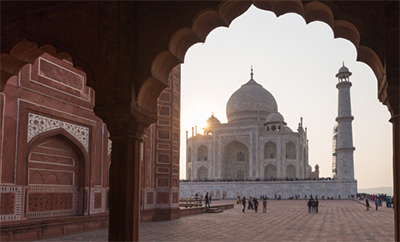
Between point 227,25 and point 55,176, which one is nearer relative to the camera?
point 227,25

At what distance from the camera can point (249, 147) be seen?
1861 inches

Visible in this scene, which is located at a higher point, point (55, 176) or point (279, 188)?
point (55, 176)

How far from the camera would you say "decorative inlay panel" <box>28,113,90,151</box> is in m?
10.3

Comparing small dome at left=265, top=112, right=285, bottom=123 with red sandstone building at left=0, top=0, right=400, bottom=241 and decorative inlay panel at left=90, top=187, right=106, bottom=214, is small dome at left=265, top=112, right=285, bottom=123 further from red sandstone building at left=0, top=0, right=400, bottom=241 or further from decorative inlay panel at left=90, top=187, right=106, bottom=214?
red sandstone building at left=0, top=0, right=400, bottom=241

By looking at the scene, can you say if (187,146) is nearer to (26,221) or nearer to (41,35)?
(26,221)

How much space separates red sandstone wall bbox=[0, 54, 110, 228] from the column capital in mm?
5178

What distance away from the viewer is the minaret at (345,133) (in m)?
40.2

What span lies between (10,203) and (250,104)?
4637cm

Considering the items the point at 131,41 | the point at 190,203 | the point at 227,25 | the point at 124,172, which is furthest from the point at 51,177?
the point at 190,203

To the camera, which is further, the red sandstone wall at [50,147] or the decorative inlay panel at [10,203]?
the red sandstone wall at [50,147]

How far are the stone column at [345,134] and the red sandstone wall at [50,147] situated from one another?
32003 mm

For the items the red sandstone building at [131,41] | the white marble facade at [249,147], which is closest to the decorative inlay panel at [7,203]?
the red sandstone building at [131,41]

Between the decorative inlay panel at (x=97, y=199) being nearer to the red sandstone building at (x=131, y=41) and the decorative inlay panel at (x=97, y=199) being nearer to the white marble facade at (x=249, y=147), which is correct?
the red sandstone building at (x=131, y=41)

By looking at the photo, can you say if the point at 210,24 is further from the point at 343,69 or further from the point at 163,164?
the point at 343,69
